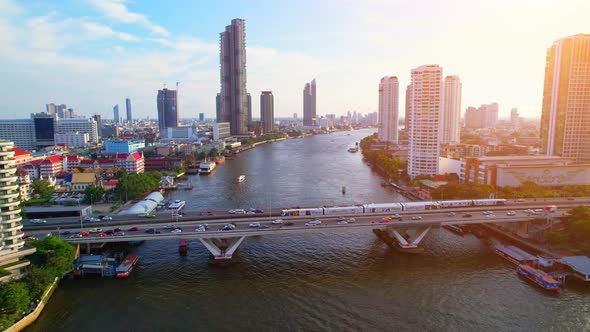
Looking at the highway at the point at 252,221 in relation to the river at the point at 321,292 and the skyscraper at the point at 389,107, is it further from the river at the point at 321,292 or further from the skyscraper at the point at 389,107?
the skyscraper at the point at 389,107

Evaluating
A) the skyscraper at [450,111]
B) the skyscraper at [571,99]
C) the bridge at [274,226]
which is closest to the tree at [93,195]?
the bridge at [274,226]

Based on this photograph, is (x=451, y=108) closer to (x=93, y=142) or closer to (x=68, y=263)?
(x=68, y=263)

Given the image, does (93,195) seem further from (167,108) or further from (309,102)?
(309,102)

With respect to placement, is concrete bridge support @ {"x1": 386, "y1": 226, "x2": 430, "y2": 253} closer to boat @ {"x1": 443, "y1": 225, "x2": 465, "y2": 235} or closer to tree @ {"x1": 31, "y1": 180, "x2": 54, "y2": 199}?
boat @ {"x1": 443, "y1": 225, "x2": 465, "y2": 235}

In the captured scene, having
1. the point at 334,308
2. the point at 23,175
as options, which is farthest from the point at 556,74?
the point at 23,175

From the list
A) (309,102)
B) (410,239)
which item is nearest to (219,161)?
(410,239)

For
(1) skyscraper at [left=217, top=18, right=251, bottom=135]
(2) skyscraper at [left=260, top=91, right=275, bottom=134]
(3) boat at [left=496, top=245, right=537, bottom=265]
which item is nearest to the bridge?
(3) boat at [left=496, top=245, right=537, bottom=265]
